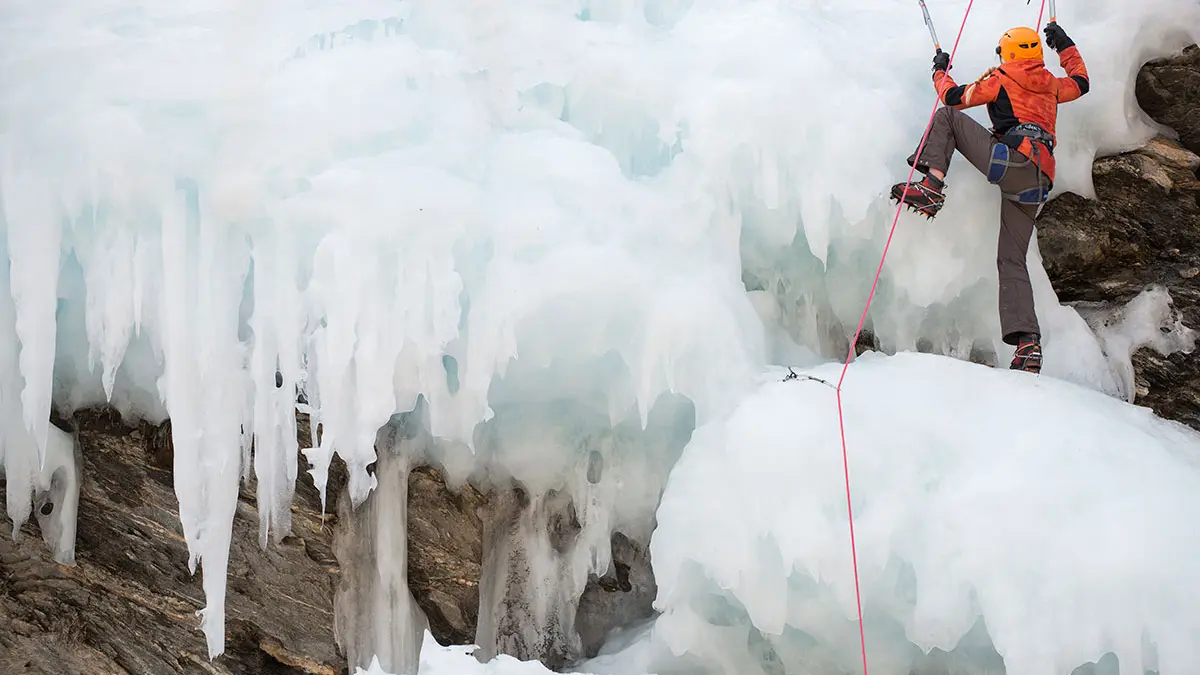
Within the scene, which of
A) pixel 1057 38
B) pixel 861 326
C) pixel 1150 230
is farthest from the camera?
pixel 1150 230

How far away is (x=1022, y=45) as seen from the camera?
13.9 ft

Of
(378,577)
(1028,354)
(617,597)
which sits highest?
(1028,354)

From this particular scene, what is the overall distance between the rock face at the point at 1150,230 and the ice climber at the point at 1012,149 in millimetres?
634

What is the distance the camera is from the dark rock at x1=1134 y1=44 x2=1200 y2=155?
4.74 metres

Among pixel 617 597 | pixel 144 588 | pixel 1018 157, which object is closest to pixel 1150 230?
pixel 1018 157

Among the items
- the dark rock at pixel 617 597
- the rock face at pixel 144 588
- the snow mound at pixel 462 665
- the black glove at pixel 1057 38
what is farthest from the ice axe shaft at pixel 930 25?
the rock face at pixel 144 588

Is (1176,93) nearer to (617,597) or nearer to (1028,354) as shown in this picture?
(1028,354)

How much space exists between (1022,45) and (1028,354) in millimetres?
1415

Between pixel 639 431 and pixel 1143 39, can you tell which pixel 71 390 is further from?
→ pixel 1143 39

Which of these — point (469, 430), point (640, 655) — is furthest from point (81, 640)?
point (640, 655)

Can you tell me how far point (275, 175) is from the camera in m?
3.88

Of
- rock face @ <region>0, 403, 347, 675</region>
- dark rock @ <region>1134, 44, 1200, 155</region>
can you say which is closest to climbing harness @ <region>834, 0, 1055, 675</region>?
dark rock @ <region>1134, 44, 1200, 155</region>

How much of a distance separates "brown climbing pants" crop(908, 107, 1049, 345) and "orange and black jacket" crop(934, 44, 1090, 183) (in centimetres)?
Result: 7

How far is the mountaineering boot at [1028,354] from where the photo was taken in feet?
13.7
